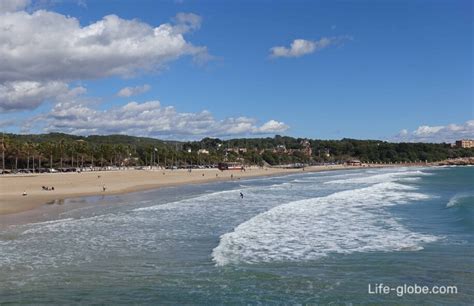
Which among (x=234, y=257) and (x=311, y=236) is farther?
(x=311, y=236)

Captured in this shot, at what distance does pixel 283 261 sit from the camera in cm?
1429

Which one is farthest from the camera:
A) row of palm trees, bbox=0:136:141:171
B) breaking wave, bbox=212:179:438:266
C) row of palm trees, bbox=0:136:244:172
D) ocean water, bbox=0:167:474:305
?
row of palm trees, bbox=0:136:244:172

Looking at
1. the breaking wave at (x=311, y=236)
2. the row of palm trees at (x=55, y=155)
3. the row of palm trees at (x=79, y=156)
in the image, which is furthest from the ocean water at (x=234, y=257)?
the row of palm trees at (x=55, y=155)

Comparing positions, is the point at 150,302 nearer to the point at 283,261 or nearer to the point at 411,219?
the point at 283,261

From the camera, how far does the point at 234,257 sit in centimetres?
1487

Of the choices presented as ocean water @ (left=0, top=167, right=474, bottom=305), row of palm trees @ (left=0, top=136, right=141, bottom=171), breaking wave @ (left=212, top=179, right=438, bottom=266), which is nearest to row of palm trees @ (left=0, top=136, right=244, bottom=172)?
row of palm trees @ (left=0, top=136, right=141, bottom=171)

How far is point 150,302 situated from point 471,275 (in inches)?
310

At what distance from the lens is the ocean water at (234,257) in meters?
11.0

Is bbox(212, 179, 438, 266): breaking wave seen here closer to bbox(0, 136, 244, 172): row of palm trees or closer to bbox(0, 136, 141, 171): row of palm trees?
bbox(0, 136, 244, 172): row of palm trees

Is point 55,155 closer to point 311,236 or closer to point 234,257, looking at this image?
point 311,236

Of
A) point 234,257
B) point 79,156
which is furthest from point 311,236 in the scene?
point 79,156

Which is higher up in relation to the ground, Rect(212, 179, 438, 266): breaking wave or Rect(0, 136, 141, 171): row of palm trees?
Rect(0, 136, 141, 171): row of palm trees

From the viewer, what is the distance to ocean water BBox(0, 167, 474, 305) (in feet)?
36.1

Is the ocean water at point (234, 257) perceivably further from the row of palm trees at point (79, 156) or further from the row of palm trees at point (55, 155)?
the row of palm trees at point (55, 155)
